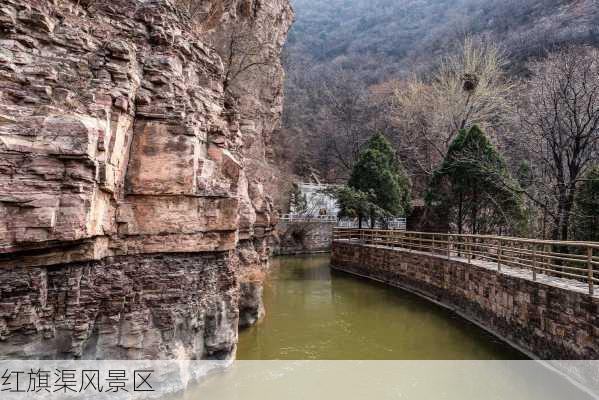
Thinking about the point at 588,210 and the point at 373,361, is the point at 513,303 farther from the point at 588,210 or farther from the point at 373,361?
the point at 588,210

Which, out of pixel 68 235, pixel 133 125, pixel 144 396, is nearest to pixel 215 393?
pixel 144 396

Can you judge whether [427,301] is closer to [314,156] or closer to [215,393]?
[215,393]

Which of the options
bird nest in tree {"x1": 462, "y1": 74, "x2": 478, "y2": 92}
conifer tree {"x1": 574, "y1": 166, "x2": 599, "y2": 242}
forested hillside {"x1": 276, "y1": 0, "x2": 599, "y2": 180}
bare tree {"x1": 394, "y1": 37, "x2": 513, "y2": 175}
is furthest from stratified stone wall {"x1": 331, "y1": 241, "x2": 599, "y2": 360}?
forested hillside {"x1": 276, "y1": 0, "x2": 599, "y2": 180}

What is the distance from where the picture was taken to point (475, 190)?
18.2 m

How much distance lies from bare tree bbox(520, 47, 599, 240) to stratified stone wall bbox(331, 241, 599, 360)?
341 cm

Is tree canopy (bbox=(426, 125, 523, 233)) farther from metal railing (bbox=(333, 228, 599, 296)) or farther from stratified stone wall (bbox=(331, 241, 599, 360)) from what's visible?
stratified stone wall (bbox=(331, 241, 599, 360))

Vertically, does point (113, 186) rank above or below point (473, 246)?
above

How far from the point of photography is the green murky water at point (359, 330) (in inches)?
357

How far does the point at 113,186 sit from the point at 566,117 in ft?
46.7

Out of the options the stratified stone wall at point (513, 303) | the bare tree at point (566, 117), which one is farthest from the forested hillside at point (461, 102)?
the stratified stone wall at point (513, 303)

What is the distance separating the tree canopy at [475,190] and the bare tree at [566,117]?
2.88m

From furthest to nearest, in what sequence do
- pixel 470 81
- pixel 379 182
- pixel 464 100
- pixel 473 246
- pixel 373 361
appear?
1. pixel 464 100
2. pixel 470 81
3. pixel 379 182
4. pixel 473 246
5. pixel 373 361

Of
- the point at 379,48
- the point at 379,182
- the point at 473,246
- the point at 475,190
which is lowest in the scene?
the point at 473,246

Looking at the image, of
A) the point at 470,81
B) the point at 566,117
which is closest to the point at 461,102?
the point at 470,81
